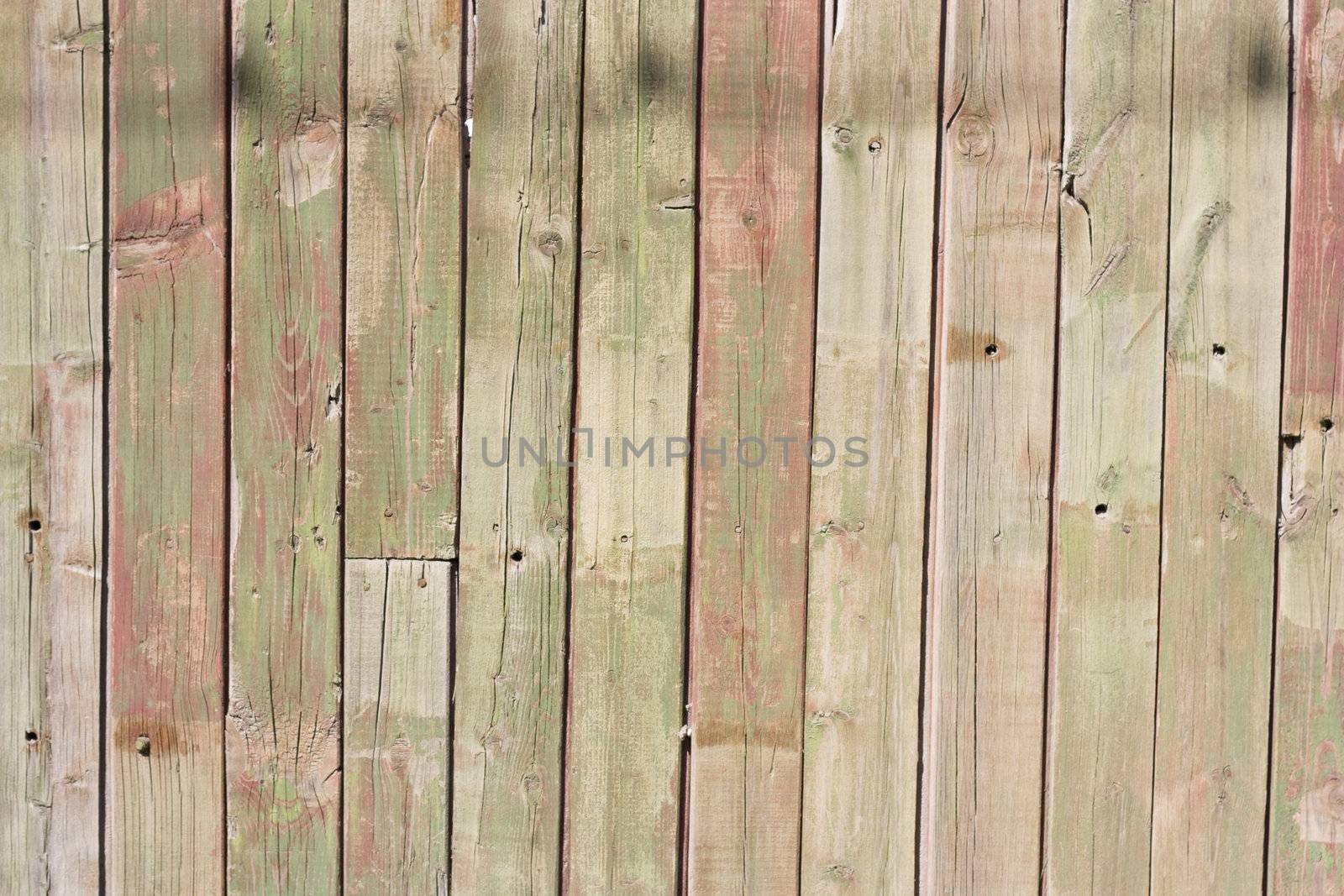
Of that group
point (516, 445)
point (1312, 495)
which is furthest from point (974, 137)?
point (516, 445)

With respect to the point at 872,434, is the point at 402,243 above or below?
above

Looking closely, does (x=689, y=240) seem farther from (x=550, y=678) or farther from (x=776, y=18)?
(x=550, y=678)

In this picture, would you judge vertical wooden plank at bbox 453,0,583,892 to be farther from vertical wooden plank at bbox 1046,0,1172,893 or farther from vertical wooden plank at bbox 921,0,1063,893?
vertical wooden plank at bbox 1046,0,1172,893

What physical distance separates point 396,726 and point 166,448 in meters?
0.69

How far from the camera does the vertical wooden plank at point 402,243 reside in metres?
1.93

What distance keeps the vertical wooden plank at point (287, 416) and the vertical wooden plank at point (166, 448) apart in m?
0.05

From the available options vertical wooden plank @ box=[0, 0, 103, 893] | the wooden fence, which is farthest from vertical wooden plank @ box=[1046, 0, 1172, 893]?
vertical wooden plank @ box=[0, 0, 103, 893]

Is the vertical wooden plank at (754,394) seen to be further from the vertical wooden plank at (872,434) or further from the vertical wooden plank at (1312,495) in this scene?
the vertical wooden plank at (1312,495)

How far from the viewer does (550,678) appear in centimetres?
196

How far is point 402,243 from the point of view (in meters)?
1.93

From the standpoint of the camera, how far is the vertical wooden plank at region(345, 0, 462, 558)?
1931mm

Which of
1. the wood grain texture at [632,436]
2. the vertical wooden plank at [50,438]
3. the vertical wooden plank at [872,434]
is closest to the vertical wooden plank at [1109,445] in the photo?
the vertical wooden plank at [872,434]

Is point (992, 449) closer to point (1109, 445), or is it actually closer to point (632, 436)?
point (1109, 445)

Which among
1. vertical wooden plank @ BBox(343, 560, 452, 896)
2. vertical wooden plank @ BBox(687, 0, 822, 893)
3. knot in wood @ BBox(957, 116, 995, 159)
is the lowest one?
vertical wooden plank @ BBox(343, 560, 452, 896)
